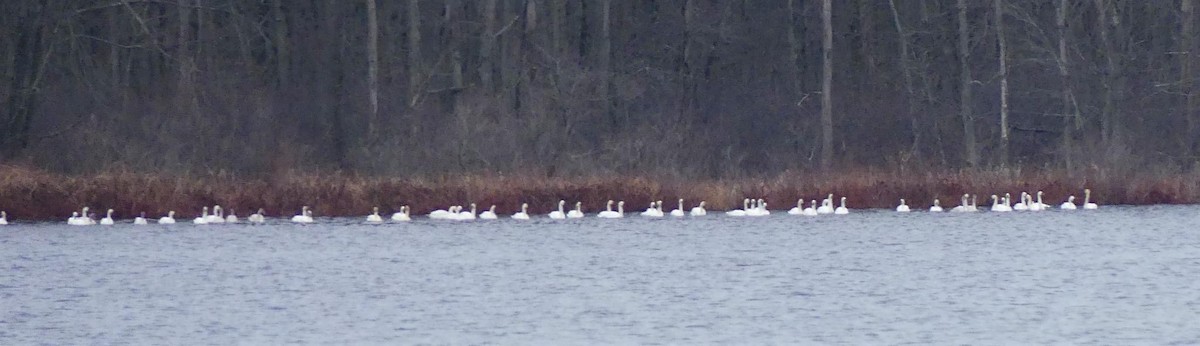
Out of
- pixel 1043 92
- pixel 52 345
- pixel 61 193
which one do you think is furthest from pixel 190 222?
pixel 1043 92

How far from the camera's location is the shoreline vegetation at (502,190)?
26.1 m

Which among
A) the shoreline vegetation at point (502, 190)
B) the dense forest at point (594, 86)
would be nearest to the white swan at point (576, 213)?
the shoreline vegetation at point (502, 190)

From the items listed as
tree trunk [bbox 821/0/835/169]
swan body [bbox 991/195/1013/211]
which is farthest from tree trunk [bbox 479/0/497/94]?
swan body [bbox 991/195/1013/211]

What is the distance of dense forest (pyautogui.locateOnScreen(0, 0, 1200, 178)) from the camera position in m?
30.3

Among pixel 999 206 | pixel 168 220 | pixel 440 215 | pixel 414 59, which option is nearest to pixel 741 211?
pixel 999 206

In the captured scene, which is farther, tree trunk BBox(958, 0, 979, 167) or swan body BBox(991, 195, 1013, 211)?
tree trunk BBox(958, 0, 979, 167)

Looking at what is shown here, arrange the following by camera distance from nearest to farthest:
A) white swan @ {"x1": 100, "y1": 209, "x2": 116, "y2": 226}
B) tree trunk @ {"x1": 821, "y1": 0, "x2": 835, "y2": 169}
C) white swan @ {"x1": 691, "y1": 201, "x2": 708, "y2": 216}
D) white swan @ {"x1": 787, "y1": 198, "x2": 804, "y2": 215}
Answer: white swan @ {"x1": 100, "y1": 209, "x2": 116, "y2": 226} → white swan @ {"x1": 691, "y1": 201, "x2": 708, "y2": 216} → white swan @ {"x1": 787, "y1": 198, "x2": 804, "y2": 215} → tree trunk @ {"x1": 821, "y1": 0, "x2": 835, "y2": 169}

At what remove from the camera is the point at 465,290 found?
17625 millimetres

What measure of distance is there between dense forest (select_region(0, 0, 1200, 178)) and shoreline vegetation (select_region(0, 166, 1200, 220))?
1.41 meters

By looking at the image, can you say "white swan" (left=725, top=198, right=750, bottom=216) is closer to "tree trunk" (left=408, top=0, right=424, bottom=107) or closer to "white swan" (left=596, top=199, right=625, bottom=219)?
"white swan" (left=596, top=199, right=625, bottom=219)

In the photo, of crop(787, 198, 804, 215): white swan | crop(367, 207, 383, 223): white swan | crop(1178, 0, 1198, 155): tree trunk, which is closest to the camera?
crop(367, 207, 383, 223): white swan

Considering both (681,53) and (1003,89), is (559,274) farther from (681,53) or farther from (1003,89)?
(681,53)

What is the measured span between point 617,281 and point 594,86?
54.4 ft

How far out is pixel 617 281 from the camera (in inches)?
719
